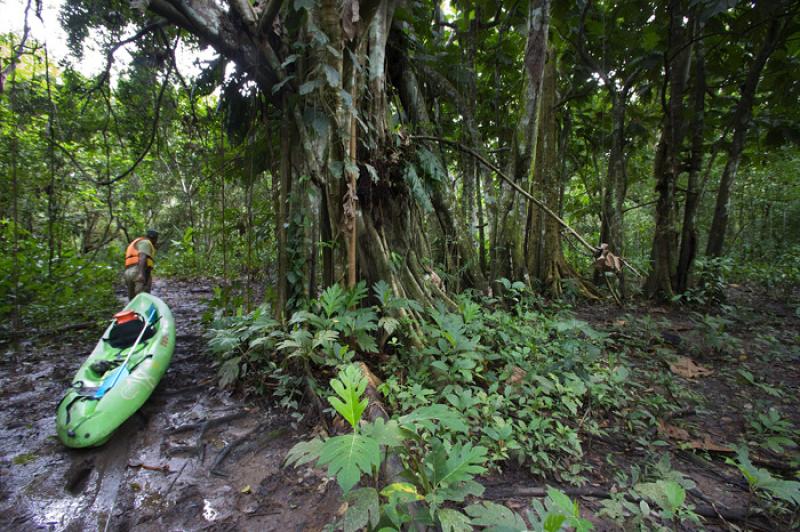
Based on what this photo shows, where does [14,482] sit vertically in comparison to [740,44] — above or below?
below

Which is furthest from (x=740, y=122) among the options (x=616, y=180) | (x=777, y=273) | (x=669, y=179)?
(x=777, y=273)

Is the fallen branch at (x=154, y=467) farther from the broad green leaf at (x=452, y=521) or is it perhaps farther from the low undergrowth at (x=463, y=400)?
the broad green leaf at (x=452, y=521)

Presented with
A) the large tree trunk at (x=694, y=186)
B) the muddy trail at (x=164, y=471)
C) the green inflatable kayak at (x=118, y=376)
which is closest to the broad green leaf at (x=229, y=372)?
the muddy trail at (x=164, y=471)

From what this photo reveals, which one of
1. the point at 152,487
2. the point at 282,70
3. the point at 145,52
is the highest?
the point at 145,52

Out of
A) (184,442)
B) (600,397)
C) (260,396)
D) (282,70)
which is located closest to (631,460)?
(600,397)

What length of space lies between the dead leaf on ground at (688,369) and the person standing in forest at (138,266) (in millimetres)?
7715

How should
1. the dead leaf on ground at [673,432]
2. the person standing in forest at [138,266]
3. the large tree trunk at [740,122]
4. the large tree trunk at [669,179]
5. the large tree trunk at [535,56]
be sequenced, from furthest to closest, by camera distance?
the person standing in forest at [138,266] < the large tree trunk at [669,179] < the large tree trunk at [740,122] < the large tree trunk at [535,56] < the dead leaf on ground at [673,432]

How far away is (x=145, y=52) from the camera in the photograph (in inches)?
185

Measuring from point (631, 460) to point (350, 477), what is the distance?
211 cm

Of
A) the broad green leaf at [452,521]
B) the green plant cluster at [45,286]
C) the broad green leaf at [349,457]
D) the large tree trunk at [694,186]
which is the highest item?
the large tree trunk at [694,186]

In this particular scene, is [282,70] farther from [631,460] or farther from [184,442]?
[631,460]

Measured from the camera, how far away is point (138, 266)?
6.43m

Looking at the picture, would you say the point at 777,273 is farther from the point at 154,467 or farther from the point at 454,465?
the point at 154,467

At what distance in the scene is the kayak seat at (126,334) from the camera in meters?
4.25
